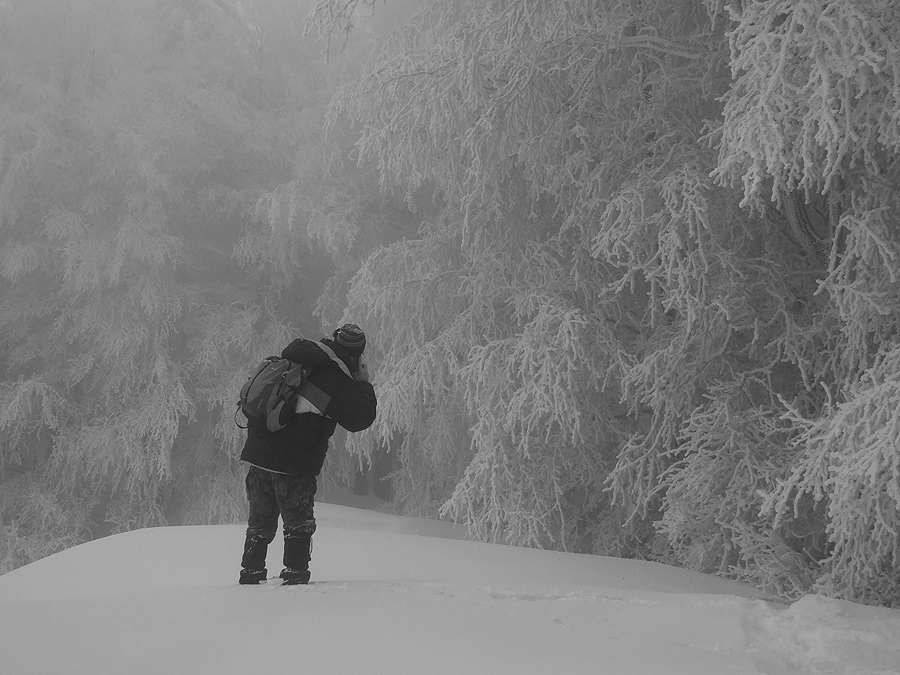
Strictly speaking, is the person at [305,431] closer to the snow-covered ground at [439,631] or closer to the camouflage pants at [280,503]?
the camouflage pants at [280,503]

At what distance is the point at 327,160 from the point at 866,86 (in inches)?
317

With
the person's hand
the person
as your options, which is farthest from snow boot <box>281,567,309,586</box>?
the person's hand

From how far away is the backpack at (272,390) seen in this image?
3.41 metres

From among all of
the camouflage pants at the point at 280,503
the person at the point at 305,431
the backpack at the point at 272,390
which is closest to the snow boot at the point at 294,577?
the person at the point at 305,431

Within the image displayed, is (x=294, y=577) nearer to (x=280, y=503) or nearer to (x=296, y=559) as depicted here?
(x=296, y=559)

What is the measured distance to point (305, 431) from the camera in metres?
3.52

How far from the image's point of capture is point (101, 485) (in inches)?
468

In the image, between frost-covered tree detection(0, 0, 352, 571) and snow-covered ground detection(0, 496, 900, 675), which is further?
frost-covered tree detection(0, 0, 352, 571)

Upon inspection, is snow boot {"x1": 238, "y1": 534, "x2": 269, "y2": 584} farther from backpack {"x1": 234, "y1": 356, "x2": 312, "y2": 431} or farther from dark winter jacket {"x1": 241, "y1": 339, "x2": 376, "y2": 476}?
backpack {"x1": 234, "y1": 356, "x2": 312, "y2": 431}

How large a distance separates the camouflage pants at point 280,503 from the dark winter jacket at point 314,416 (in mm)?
74

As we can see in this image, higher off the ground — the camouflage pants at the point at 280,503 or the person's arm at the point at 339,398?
the person's arm at the point at 339,398

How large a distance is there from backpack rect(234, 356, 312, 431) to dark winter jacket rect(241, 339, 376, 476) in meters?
0.04

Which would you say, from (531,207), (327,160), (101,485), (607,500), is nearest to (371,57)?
(531,207)

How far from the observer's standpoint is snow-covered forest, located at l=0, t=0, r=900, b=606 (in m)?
4.49
